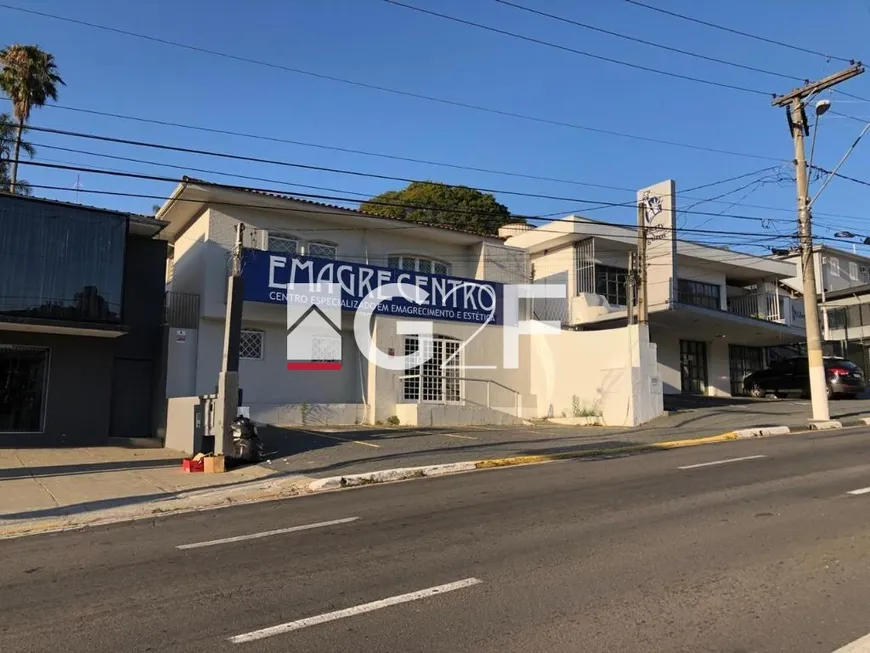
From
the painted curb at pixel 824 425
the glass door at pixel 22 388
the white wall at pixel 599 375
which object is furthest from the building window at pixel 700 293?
the glass door at pixel 22 388

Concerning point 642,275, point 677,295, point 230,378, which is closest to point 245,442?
point 230,378

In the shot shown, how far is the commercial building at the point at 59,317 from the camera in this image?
50.8 ft

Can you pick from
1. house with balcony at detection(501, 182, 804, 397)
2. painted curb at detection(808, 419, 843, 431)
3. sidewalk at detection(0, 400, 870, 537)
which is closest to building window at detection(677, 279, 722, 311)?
house with balcony at detection(501, 182, 804, 397)

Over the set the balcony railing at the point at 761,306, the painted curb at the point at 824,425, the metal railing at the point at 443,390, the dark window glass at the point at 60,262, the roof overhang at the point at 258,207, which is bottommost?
the painted curb at the point at 824,425

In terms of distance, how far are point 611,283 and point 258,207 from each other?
615 inches

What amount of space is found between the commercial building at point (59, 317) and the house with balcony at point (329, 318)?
199cm

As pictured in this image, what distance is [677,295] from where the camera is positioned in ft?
90.2

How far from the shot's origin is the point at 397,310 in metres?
21.5

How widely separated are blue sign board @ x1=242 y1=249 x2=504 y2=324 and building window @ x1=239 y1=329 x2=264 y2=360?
5.07 ft

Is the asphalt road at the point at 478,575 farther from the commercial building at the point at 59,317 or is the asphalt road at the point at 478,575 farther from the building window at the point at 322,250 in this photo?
the building window at the point at 322,250

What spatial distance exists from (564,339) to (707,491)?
14243mm

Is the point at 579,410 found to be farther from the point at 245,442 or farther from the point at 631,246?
the point at 245,442

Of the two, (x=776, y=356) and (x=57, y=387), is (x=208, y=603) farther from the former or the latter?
(x=776, y=356)

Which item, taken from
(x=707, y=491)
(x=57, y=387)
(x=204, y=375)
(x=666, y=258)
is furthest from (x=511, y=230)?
(x=707, y=491)
